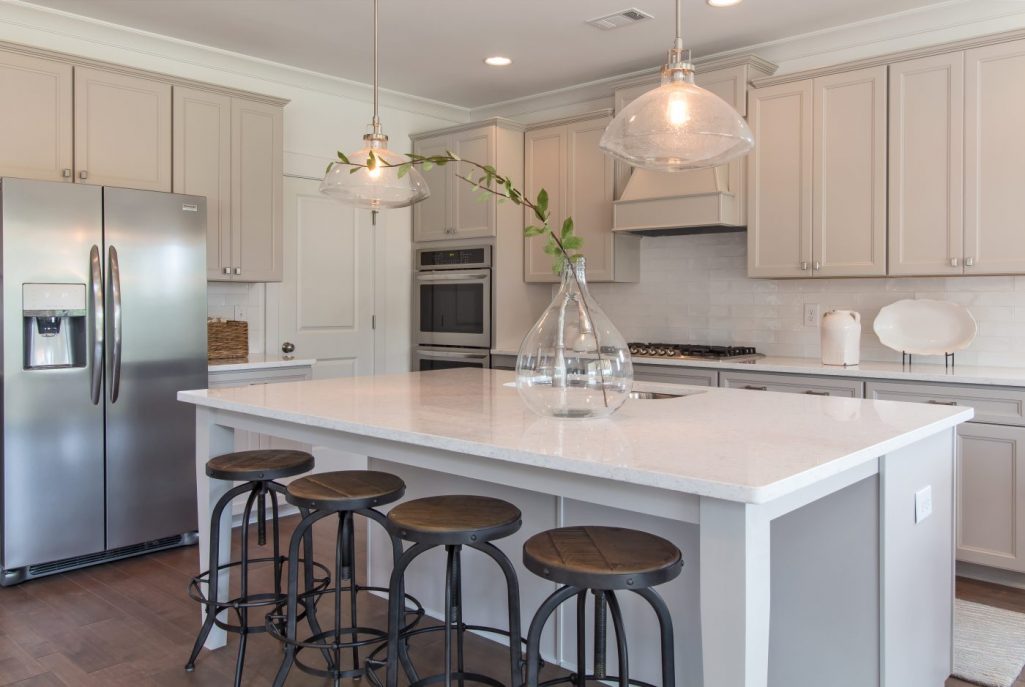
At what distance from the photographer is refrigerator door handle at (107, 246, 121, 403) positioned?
3.71 meters

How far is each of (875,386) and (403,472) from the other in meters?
2.26

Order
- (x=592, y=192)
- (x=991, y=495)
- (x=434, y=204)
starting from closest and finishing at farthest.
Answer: (x=991, y=495), (x=592, y=192), (x=434, y=204)

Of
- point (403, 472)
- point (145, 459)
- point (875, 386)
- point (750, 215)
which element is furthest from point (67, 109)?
point (875, 386)

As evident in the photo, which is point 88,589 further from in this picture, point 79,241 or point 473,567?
point 473,567

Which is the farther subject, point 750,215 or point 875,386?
point 750,215

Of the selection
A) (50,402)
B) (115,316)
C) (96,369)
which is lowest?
(50,402)

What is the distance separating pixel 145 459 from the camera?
389 cm

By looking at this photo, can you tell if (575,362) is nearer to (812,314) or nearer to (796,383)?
(796,383)

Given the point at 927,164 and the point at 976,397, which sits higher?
the point at 927,164

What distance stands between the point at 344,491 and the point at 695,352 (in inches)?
110

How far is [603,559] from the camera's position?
1713 mm

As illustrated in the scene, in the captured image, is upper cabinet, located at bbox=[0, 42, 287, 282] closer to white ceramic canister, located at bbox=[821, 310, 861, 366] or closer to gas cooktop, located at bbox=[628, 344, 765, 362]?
gas cooktop, located at bbox=[628, 344, 765, 362]

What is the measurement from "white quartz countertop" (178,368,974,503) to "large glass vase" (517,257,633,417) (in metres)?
0.07

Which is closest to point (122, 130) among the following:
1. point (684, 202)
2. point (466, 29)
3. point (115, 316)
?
point (115, 316)
